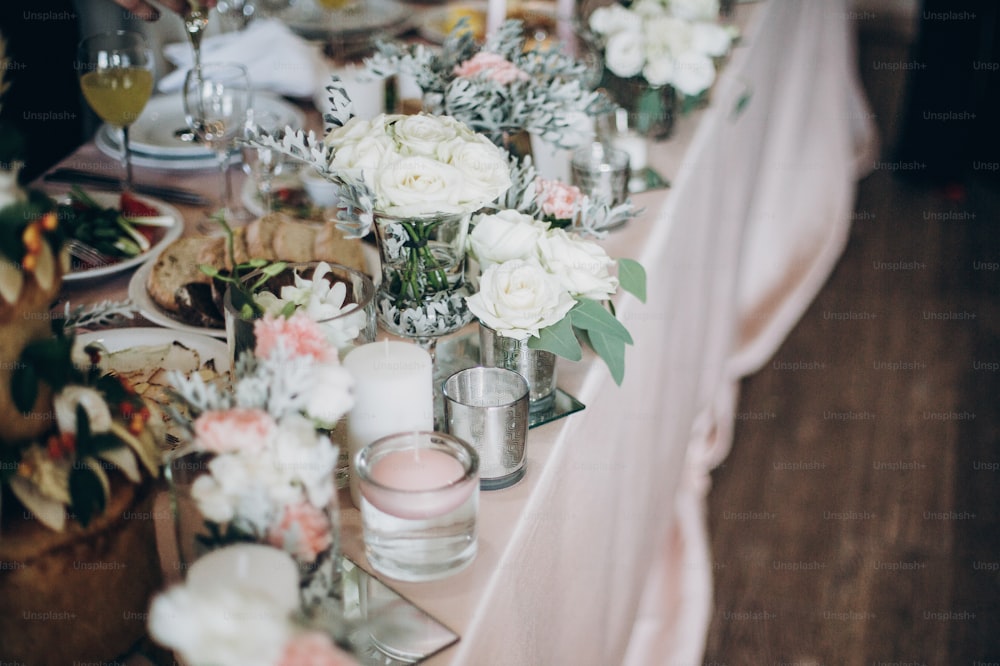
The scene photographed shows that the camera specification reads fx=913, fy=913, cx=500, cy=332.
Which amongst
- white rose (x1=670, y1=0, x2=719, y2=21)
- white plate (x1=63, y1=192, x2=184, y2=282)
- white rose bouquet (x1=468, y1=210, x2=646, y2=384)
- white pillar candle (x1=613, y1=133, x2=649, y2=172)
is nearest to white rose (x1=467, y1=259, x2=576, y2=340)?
white rose bouquet (x1=468, y1=210, x2=646, y2=384)

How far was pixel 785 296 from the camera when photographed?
2.93 metres

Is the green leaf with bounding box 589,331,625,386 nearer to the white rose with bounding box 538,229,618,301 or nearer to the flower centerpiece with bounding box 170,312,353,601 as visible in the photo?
the white rose with bounding box 538,229,618,301

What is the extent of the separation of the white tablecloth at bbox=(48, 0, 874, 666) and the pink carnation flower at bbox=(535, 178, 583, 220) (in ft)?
0.59

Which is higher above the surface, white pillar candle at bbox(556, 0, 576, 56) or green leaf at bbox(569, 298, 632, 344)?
white pillar candle at bbox(556, 0, 576, 56)

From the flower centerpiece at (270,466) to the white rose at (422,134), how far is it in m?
0.28

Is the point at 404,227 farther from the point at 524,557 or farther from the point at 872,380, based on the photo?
the point at 872,380

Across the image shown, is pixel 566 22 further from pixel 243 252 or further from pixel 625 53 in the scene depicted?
pixel 243 252

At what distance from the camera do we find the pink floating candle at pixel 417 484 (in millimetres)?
666

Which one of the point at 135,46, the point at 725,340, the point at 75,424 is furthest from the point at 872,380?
the point at 75,424

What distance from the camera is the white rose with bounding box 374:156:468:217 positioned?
0.81 metres

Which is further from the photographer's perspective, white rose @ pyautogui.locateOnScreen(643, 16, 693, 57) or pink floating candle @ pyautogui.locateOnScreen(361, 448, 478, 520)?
white rose @ pyautogui.locateOnScreen(643, 16, 693, 57)

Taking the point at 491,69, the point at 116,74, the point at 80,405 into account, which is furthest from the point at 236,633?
the point at 116,74

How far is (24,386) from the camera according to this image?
1.90 ft

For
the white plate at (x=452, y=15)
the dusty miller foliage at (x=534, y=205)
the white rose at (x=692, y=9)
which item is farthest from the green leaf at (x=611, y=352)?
the white plate at (x=452, y=15)
